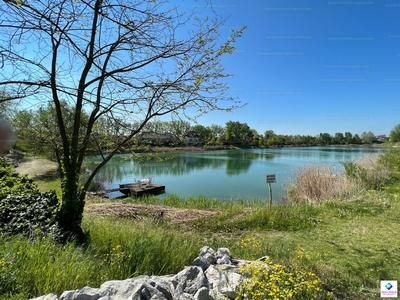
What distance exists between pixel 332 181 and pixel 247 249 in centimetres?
744

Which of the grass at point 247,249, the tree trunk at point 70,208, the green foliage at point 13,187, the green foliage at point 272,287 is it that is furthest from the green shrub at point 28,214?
the green foliage at point 272,287

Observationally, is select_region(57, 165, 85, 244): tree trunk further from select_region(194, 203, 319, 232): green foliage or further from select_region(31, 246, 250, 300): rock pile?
select_region(194, 203, 319, 232): green foliage

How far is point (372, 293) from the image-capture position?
8.34ft

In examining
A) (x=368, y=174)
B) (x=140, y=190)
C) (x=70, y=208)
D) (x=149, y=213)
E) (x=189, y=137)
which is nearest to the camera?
(x=70, y=208)

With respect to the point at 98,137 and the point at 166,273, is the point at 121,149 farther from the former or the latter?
the point at 166,273

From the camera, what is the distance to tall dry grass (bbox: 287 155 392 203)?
28.8ft

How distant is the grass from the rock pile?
0.35m

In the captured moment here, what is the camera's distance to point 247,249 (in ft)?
12.0

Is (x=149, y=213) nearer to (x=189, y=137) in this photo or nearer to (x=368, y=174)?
(x=189, y=137)

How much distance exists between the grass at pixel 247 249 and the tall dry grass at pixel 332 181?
5.23ft

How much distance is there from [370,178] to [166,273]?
1084 cm

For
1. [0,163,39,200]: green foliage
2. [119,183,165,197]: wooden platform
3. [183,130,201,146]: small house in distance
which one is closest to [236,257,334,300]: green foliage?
[183,130,201,146]: small house in distance

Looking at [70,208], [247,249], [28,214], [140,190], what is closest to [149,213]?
[28,214]

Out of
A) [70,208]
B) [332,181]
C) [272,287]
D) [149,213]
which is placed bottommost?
[149,213]
